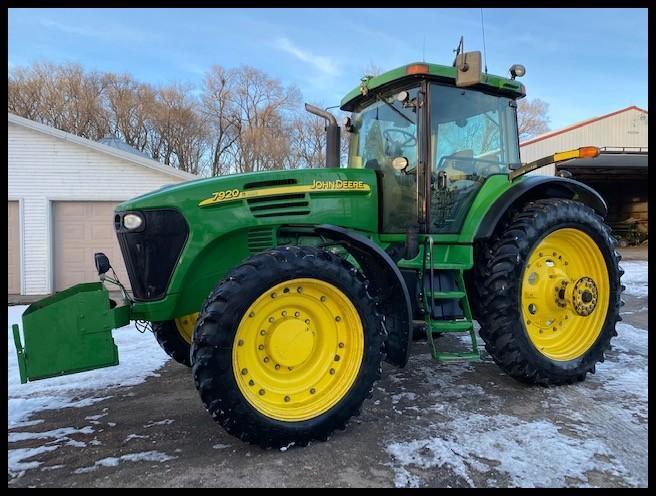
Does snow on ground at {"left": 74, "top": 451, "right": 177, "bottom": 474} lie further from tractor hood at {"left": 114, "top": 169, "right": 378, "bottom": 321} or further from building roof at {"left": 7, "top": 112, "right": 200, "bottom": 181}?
building roof at {"left": 7, "top": 112, "right": 200, "bottom": 181}

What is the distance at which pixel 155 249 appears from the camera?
3.11 meters

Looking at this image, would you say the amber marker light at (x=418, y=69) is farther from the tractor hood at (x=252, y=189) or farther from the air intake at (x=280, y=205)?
the air intake at (x=280, y=205)

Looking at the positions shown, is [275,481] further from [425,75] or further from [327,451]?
[425,75]

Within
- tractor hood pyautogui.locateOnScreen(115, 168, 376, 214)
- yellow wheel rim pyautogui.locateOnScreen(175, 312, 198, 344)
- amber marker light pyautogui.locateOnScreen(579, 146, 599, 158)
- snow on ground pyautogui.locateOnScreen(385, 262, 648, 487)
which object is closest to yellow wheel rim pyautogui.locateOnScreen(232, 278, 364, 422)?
snow on ground pyautogui.locateOnScreen(385, 262, 648, 487)

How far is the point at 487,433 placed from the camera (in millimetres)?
3016

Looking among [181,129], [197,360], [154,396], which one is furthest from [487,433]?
[181,129]

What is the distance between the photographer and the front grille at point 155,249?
310cm

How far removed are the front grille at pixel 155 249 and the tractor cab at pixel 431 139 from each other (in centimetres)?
161

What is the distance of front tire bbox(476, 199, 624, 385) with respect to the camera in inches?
144

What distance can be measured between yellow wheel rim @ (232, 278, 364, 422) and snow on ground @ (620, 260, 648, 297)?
317 inches

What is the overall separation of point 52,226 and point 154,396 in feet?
27.4

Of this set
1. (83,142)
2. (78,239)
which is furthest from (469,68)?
(78,239)

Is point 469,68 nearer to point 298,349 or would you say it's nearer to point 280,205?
point 280,205
